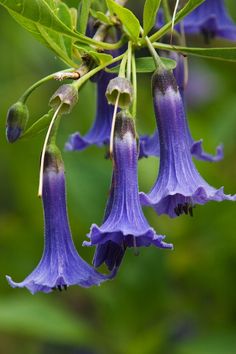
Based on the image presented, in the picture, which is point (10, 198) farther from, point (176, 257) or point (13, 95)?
point (176, 257)

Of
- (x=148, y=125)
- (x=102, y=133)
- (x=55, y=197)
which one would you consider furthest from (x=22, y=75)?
(x=55, y=197)

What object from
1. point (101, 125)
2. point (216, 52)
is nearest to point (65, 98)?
point (216, 52)

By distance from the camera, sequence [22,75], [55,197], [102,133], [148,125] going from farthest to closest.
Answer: [22,75]
[148,125]
[102,133]
[55,197]

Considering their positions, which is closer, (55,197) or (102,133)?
(55,197)

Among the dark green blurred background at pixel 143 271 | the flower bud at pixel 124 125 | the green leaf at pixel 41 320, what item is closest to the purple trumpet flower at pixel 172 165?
the flower bud at pixel 124 125

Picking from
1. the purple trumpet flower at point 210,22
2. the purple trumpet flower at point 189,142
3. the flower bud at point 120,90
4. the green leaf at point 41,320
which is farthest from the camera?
the green leaf at point 41,320

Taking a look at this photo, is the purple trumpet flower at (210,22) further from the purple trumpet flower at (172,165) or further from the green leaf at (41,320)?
the green leaf at (41,320)
